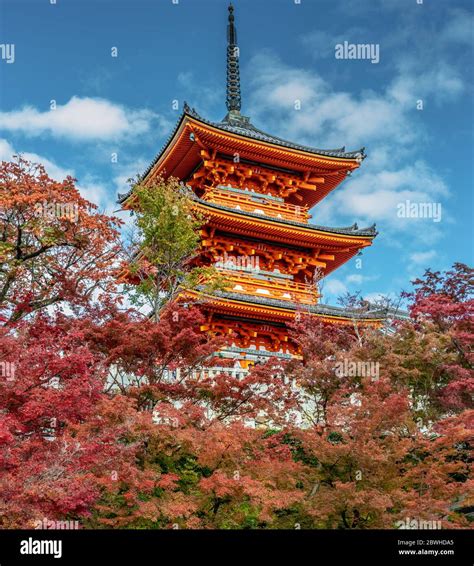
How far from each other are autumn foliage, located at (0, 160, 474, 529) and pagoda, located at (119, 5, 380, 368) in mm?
6714

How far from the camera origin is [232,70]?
28766mm

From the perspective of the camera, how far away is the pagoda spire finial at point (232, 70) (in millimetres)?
27203

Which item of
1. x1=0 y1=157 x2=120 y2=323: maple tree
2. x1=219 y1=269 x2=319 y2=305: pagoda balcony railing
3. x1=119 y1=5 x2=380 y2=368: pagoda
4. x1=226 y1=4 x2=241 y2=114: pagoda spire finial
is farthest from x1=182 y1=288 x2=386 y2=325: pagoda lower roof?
x1=226 y1=4 x2=241 y2=114: pagoda spire finial

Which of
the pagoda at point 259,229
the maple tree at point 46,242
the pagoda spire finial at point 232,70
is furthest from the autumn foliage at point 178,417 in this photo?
the pagoda spire finial at point 232,70

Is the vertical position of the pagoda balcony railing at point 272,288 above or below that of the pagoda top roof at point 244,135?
below

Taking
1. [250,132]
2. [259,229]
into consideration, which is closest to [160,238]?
[259,229]

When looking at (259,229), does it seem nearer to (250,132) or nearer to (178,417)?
(250,132)

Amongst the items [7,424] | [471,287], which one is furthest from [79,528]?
[471,287]

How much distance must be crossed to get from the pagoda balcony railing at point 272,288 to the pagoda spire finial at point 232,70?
9468 mm

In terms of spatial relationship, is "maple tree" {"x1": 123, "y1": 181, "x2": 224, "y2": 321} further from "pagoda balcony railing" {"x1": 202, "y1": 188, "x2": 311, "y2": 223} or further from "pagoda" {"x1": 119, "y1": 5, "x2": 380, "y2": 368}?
"pagoda balcony railing" {"x1": 202, "y1": 188, "x2": 311, "y2": 223}

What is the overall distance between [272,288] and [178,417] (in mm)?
12514

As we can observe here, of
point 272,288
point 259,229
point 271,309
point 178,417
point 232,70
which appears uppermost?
point 232,70

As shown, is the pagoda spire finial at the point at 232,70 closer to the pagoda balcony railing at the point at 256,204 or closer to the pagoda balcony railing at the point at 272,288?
the pagoda balcony railing at the point at 256,204
